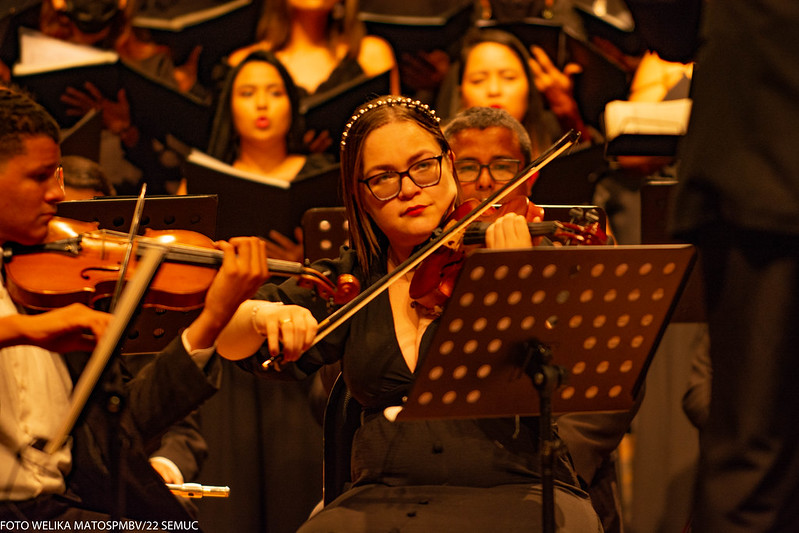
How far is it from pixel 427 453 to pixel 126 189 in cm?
214

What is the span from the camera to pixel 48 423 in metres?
1.63

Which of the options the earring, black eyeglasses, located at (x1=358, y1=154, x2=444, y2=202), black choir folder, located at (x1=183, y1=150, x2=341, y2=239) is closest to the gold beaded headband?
black eyeglasses, located at (x1=358, y1=154, x2=444, y2=202)

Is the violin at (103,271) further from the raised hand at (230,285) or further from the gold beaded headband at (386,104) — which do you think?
the gold beaded headband at (386,104)

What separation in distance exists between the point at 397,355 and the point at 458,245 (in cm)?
23

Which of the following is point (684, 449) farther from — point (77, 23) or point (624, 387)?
point (77, 23)

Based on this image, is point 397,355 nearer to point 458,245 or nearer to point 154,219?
point 458,245

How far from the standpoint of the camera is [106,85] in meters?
3.30

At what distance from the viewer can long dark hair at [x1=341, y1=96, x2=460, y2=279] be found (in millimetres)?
1903

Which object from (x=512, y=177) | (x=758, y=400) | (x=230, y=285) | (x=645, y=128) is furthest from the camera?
(x=512, y=177)

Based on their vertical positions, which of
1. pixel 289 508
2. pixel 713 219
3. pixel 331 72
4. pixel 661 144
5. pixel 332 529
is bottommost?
pixel 289 508

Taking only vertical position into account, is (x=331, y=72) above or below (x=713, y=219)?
above

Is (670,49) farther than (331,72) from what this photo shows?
No

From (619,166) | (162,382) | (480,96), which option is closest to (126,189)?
(480,96)

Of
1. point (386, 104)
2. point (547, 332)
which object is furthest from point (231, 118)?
point (547, 332)
